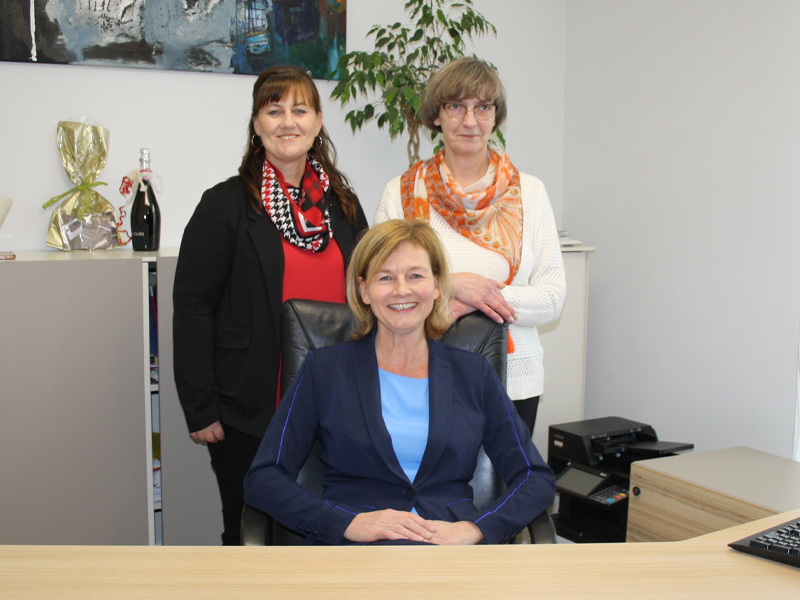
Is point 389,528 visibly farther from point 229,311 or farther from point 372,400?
point 229,311

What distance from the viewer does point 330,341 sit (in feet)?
5.62

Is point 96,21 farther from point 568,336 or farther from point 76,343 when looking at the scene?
point 568,336

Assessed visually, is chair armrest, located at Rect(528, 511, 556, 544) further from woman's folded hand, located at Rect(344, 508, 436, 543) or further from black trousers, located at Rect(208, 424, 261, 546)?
black trousers, located at Rect(208, 424, 261, 546)

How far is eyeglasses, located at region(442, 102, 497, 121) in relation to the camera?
1987 mm

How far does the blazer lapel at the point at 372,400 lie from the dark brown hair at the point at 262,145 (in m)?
0.59

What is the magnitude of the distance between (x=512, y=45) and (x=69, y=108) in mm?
2023

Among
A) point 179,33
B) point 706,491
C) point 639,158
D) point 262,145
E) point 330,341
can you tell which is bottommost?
point 706,491

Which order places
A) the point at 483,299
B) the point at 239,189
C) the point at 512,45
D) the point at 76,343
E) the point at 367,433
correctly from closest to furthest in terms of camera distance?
the point at 367,433 < the point at 483,299 < the point at 239,189 < the point at 76,343 < the point at 512,45

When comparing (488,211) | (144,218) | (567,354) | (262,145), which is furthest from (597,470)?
(144,218)

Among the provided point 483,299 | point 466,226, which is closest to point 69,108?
point 466,226

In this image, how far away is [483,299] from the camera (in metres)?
1.82

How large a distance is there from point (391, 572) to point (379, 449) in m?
0.50

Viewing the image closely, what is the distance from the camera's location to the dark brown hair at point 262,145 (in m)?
1.96

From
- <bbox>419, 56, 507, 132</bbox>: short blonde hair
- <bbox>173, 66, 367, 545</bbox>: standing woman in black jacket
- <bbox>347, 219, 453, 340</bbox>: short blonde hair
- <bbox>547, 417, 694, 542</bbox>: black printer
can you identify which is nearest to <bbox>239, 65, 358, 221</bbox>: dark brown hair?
<bbox>173, 66, 367, 545</bbox>: standing woman in black jacket
